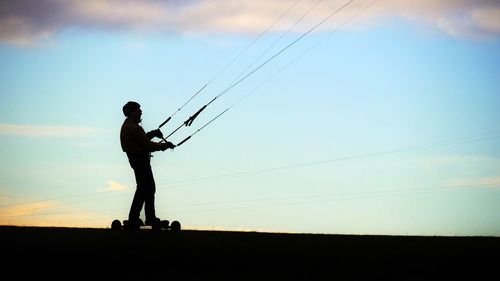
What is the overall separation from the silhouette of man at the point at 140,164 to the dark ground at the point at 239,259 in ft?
11.4

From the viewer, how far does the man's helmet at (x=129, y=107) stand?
13625 millimetres

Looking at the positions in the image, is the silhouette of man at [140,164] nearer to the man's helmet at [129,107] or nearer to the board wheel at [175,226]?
the man's helmet at [129,107]

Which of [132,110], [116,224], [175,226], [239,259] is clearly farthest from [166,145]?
[239,259]

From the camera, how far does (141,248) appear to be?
321 inches

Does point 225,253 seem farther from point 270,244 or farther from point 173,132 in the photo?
point 173,132

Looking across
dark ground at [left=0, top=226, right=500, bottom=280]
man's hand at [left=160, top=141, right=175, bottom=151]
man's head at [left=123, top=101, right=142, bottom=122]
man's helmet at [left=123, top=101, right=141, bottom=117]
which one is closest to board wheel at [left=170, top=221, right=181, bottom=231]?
man's hand at [left=160, top=141, right=175, bottom=151]

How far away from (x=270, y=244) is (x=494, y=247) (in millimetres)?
2563

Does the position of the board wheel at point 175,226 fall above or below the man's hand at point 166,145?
below

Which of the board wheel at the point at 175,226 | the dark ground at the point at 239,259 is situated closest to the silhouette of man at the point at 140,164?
the board wheel at the point at 175,226

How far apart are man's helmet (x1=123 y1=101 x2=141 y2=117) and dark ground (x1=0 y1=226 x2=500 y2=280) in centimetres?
409

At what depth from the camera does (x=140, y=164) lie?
1344 cm

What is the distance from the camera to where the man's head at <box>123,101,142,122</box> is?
13.6 m

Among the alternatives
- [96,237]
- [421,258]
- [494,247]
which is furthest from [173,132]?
[421,258]

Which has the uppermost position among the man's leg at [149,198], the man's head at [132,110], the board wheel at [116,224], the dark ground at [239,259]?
the man's head at [132,110]
